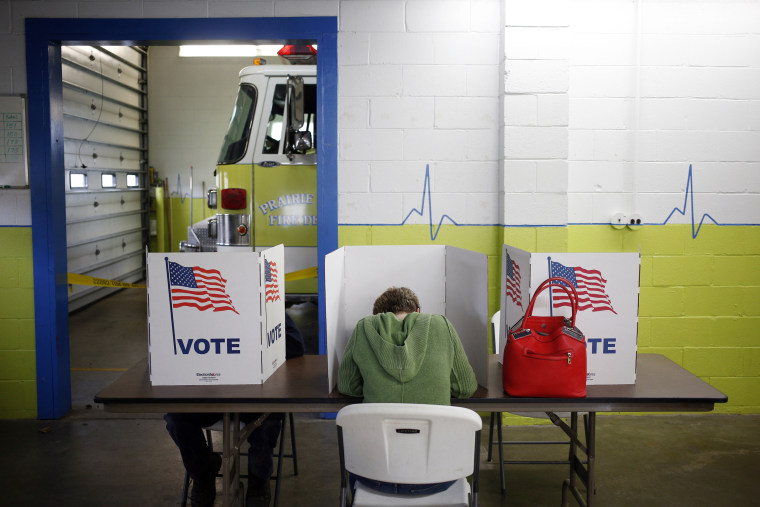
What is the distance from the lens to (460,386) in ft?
8.33

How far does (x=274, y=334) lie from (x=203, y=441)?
595 mm

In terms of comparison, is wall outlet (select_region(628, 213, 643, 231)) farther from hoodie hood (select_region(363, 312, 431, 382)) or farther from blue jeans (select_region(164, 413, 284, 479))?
blue jeans (select_region(164, 413, 284, 479))

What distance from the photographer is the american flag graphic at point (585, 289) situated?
8.81ft

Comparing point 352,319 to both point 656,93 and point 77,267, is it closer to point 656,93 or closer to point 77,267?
point 656,93

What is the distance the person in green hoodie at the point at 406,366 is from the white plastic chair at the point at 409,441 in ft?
0.51

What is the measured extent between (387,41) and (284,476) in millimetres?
2684

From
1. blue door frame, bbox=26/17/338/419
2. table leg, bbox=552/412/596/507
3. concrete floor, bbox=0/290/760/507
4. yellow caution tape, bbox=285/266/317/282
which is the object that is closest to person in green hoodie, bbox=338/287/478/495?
table leg, bbox=552/412/596/507

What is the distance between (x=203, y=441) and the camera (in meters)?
3.02

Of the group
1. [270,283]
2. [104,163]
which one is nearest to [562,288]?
[270,283]

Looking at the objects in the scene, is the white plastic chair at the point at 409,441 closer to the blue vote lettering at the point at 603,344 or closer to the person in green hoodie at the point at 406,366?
the person in green hoodie at the point at 406,366

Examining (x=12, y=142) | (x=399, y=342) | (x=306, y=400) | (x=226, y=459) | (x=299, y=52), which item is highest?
(x=299, y=52)

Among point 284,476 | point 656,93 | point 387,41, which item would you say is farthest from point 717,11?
point 284,476

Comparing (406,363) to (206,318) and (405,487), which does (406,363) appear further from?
(206,318)

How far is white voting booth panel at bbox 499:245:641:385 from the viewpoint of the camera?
2.69 meters
